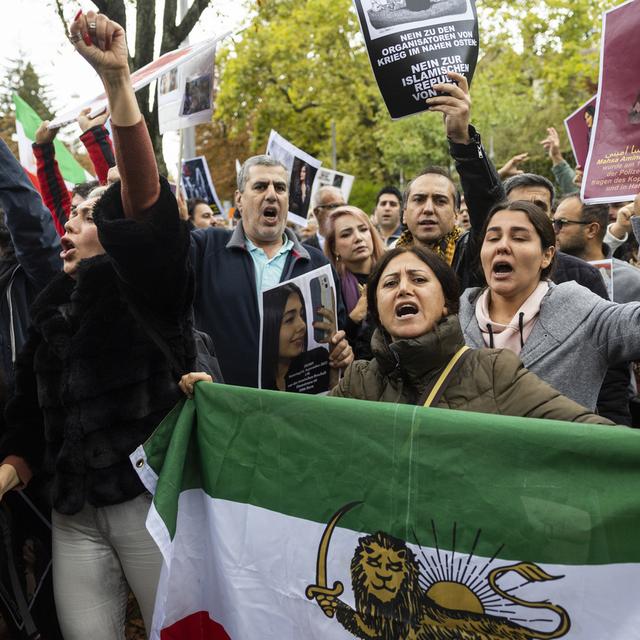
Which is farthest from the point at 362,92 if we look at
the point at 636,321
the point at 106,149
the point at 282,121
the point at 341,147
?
the point at 636,321

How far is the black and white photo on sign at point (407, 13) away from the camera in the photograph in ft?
11.0

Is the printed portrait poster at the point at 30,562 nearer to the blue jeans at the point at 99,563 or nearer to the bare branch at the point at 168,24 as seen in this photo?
the blue jeans at the point at 99,563

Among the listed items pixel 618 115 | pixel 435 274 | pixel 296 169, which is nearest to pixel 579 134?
pixel 296 169

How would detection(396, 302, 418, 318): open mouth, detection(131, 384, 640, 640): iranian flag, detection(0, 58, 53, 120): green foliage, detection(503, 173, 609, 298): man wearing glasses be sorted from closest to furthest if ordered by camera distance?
detection(131, 384, 640, 640): iranian flag
detection(396, 302, 418, 318): open mouth
detection(503, 173, 609, 298): man wearing glasses
detection(0, 58, 53, 120): green foliage

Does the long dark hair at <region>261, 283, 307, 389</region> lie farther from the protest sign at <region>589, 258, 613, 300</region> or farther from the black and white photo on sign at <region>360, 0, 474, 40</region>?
the protest sign at <region>589, 258, 613, 300</region>

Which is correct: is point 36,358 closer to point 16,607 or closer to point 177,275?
point 177,275

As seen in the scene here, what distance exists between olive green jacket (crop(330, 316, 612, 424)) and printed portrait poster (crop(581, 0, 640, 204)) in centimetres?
131

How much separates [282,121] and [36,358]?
843 inches

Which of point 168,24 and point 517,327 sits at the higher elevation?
point 168,24

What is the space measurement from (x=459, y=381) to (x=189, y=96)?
3341mm

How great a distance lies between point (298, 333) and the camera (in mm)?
3084

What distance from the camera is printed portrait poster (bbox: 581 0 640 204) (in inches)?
127

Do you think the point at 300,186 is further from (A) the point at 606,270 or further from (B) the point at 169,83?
(A) the point at 606,270

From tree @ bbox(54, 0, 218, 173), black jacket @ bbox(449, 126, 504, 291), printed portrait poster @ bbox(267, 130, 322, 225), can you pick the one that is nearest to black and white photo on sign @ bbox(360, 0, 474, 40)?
black jacket @ bbox(449, 126, 504, 291)
